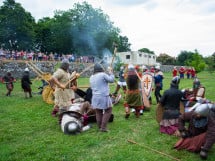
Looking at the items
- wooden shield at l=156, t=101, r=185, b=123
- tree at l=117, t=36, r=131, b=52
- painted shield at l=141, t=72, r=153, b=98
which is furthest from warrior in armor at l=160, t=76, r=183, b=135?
tree at l=117, t=36, r=131, b=52

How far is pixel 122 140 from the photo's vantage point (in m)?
6.35

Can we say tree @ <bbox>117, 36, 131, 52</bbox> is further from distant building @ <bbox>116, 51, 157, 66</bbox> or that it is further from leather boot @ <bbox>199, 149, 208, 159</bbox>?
leather boot @ <bbox>199, 149, 208, 159</bbox>

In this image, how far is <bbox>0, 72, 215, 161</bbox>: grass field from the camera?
5.29 metres

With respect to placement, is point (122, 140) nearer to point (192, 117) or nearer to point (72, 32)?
point (192, 117)

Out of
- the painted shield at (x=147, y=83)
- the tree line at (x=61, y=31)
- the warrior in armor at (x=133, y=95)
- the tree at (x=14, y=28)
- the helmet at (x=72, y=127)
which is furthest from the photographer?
the tree line at (x=61, y=31)

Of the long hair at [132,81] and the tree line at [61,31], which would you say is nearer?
the long hair at [132,81]

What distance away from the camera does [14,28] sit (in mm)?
43875

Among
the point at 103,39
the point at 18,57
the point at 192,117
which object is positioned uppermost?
the point at 103,39

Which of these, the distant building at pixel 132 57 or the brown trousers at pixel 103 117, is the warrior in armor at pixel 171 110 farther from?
the distant building at pixel 132 57

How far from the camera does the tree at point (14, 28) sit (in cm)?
4325

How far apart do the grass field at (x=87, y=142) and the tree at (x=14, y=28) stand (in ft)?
125

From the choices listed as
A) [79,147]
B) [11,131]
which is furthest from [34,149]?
[11,131]

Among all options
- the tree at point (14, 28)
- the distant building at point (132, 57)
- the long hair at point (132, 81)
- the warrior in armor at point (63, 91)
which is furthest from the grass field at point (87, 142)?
the distant building at point (132, 57)

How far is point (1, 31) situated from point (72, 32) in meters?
12.6
